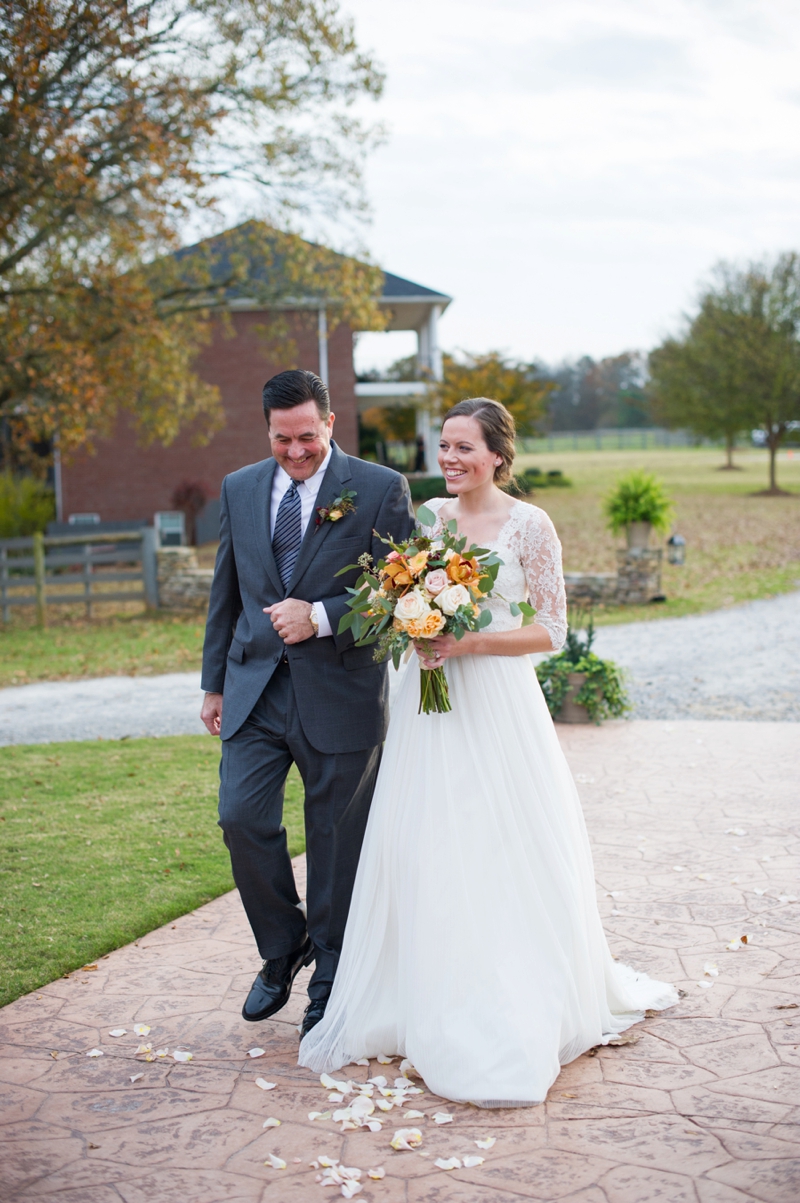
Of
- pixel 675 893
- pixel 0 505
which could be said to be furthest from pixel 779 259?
pixel 675 893

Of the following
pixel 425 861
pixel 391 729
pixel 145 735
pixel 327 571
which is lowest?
pixel 145 735

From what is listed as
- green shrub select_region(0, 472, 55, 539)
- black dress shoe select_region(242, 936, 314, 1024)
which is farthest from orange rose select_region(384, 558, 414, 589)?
green shrub select_region(0, 472, 55, 539)

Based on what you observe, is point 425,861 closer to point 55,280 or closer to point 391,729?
point 391,729

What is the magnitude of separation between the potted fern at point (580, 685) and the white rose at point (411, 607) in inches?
234

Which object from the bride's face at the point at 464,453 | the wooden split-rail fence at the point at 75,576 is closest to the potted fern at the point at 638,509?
the wooden split-rail fence at the point at 75,576

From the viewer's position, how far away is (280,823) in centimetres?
389

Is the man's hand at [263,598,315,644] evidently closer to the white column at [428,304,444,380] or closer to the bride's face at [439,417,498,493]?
the bride's face at [439,417,498,493]

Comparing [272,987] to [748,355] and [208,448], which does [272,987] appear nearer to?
[208,448]

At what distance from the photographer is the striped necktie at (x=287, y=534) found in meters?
3.95

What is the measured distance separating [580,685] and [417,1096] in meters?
6.21

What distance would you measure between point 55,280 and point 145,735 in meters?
9.88

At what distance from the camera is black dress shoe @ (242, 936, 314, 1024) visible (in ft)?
13.1

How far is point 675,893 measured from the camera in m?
5.29

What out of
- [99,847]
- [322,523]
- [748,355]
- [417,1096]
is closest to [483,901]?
[417,1096]
